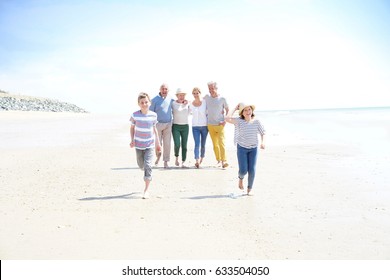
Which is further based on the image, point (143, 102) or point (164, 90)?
point (164, 90)

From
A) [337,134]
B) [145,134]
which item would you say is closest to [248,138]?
[145,134]

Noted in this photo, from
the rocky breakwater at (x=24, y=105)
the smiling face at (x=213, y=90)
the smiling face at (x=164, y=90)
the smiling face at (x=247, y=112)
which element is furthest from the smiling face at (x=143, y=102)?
the rocky breakwater at (x=24, y=105)

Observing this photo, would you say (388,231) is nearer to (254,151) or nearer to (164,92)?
(254,151)

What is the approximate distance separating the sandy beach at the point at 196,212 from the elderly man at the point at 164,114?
2.66 feet

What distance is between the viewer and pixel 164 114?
9398 mm

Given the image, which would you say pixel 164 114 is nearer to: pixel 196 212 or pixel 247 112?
pixel 247 112

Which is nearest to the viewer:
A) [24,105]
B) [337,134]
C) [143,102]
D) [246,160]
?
[143,102]

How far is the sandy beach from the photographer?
3.96 meters

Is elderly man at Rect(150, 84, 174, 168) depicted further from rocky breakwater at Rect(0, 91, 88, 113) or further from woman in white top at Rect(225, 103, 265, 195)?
rocky breakwater at Rect(0, 91, 88, 113)

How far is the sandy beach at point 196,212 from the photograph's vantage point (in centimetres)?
396

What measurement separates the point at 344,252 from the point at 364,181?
12.0 feet

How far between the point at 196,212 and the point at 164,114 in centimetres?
441

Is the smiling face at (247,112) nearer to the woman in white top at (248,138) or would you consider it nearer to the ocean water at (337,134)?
the woman in white top at (248,138)

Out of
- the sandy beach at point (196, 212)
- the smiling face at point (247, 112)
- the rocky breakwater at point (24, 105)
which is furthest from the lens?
the rocky breakwater at point (24, 105)
